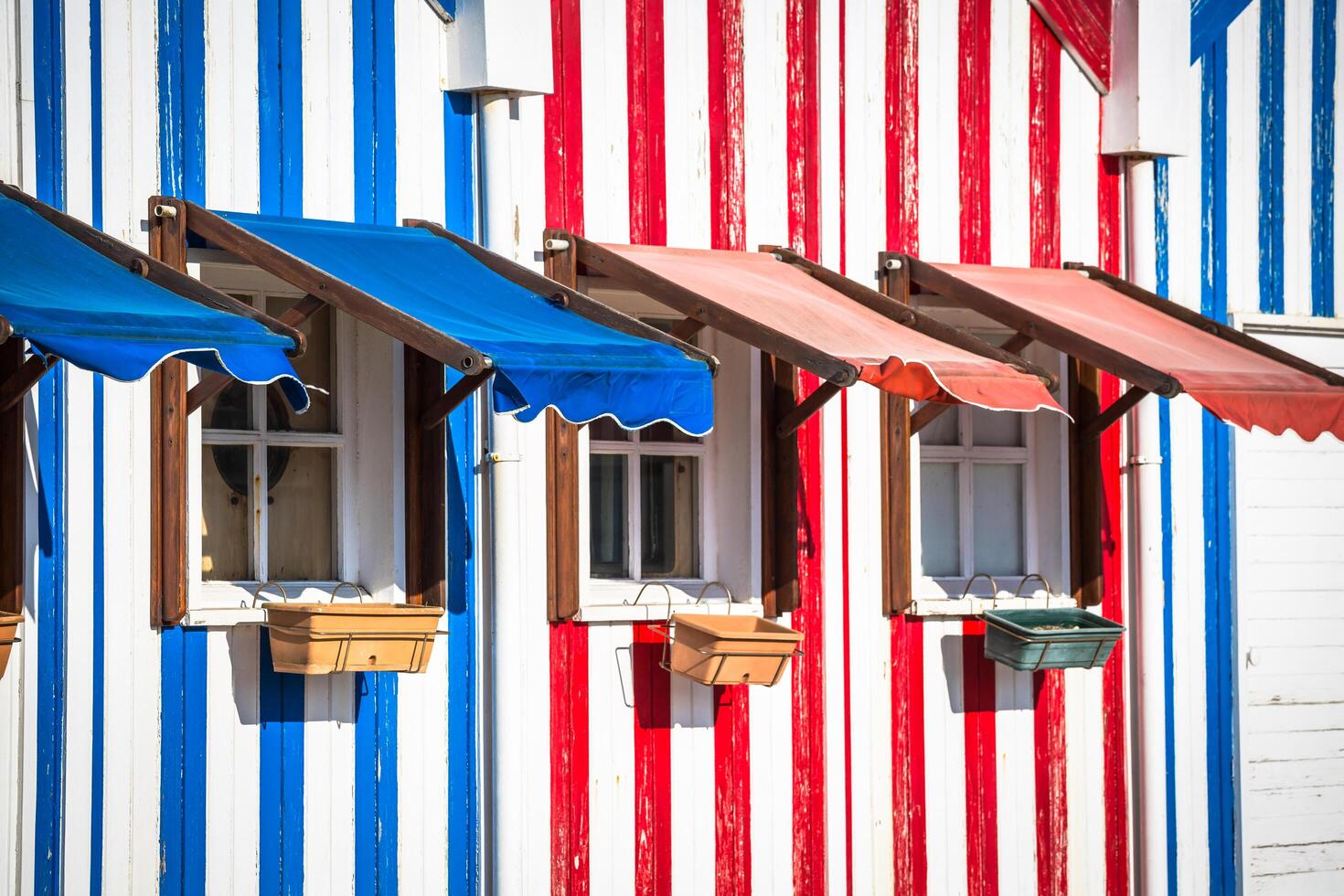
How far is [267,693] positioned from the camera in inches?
245

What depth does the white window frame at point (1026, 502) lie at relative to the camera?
7559mm

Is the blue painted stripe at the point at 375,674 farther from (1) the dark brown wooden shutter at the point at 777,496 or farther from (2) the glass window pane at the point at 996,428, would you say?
(2) the glass window pane at the point at 996,428

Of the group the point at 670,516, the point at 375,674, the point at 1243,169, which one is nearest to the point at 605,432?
the point at 670,516

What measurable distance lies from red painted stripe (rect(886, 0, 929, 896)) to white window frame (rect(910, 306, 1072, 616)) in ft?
1.03

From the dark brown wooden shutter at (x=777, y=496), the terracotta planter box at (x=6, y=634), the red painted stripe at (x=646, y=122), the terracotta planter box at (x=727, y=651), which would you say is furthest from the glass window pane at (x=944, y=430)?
the terracotta planter box at (x=6, y=634)

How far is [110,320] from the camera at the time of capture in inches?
190

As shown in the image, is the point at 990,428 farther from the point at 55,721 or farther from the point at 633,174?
the point at 55,721

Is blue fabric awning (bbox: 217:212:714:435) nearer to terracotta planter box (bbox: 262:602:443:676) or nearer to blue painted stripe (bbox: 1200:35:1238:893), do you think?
terracotta planter box (bbox: 262:602:443:676)

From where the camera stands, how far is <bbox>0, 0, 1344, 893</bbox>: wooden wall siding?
600 centimetres

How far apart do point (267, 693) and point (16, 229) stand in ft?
5.95

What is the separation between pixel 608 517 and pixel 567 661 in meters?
0.63

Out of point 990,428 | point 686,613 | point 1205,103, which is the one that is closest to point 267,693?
point 686,613

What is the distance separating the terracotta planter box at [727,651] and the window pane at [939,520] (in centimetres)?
117

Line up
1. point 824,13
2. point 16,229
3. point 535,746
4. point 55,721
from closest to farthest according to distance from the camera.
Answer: point 16,229 < point 55,721 < point 535,746 < point 824,13
